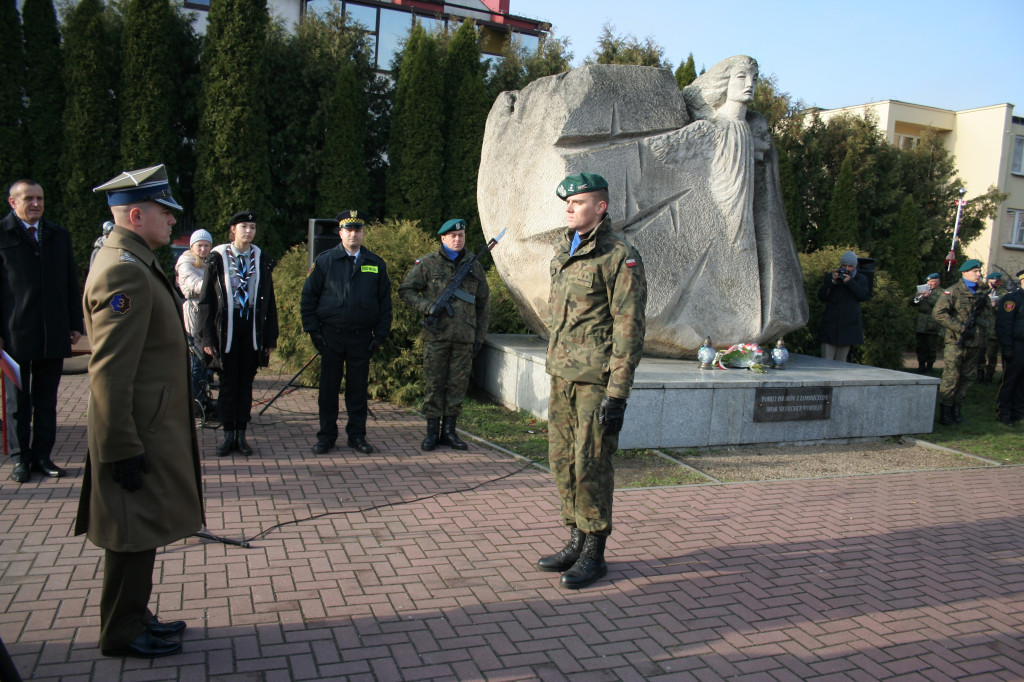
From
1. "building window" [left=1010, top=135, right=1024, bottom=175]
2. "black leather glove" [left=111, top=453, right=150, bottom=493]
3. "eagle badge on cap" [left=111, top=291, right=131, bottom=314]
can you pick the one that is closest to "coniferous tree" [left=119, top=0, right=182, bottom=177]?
"eagle badge on cap" [left=111, top=291, right=131, bottom=314]

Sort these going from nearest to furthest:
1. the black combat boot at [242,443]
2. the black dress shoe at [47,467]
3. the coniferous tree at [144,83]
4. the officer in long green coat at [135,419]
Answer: the officer in long green coat at [135,419] → the black dress shoe at [47,467] → the black combat boot at [242,443] → the coniferous tree at [144,83]

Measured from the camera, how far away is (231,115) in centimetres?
1300

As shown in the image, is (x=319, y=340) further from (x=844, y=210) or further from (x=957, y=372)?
(x=844, y=210)

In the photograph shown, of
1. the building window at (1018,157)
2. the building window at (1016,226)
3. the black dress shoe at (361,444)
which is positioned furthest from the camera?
the building window at (1016,226)

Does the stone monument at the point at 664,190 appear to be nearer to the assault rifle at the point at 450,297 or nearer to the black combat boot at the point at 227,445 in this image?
the assault rifle at the point at 450,297

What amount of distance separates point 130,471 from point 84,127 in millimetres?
11829

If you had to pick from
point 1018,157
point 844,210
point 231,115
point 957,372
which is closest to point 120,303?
point 957,372

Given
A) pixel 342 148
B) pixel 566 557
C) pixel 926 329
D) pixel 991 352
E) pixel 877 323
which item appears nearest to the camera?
pixel 566 557

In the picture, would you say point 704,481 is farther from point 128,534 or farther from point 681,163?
point 128,534

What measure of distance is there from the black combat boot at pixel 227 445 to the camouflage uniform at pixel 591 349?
9.92 feet

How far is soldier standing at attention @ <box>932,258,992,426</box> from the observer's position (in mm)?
8906

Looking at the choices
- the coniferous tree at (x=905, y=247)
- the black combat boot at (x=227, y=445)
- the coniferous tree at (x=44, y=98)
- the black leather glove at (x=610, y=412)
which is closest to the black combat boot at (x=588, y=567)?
the black leather glove at (x=610, y=412)

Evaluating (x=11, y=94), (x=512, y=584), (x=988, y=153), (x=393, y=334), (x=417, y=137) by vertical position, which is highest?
(x=988, y=153)

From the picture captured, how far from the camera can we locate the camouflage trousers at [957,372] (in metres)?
8.86
